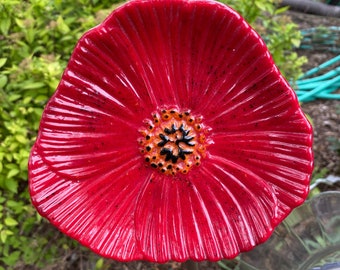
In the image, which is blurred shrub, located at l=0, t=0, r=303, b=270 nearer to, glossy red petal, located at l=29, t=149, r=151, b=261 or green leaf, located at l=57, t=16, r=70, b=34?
green leaf, located at l=57, t=16, r=70, b=34

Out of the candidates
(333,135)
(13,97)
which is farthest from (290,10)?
(13,97)

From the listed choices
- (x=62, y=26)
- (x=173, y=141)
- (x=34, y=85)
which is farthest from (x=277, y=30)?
(x=173, y=141)

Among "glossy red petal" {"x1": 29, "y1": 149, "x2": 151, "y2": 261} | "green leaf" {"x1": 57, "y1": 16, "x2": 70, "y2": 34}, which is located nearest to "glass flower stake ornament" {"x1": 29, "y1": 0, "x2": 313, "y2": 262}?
"glossy red petal" {"x1": 29, "y1": 149, "x2": 151, "y2": 261}

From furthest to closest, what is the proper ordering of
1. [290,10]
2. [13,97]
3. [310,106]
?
[290,10]
[310,106]
[13,97]

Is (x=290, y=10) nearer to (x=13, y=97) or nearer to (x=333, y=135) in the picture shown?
(x=333, y=135)

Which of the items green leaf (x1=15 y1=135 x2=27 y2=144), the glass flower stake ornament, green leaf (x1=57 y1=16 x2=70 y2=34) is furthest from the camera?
green leaf (x1=57 y1=16 x2=70 y2=34)

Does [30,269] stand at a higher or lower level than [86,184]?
lower

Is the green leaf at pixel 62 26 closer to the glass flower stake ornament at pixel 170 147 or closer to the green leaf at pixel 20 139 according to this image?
the green leaf at pixel 20 139
